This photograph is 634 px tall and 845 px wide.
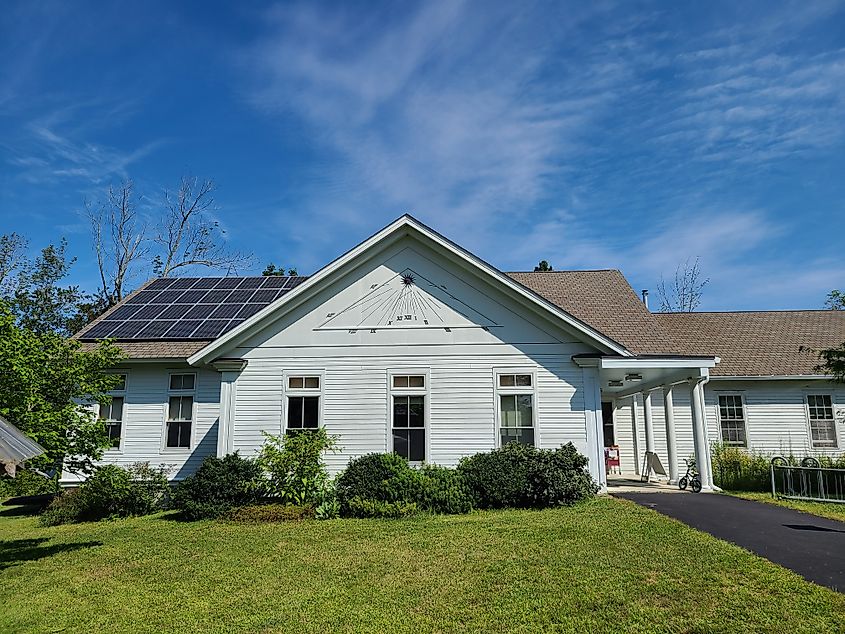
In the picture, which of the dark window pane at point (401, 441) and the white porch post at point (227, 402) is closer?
the dark window pane at point (401, 441)

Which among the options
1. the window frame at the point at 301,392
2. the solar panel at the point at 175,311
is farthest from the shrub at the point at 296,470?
the solar panel at the point at 175,311

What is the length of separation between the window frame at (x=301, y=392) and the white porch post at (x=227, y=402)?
3.81ft

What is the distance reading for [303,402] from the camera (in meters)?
15.4

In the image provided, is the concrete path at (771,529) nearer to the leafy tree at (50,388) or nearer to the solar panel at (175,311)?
the leafy tree at (50,388)

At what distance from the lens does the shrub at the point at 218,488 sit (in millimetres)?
13344

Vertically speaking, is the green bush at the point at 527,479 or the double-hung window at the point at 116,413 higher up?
the double-hung window at the point at 116,413

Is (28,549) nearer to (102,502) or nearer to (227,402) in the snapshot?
(102,502)

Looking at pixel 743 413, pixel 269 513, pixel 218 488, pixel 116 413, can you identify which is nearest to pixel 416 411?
pixel 269 513

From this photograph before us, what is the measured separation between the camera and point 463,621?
6.72 meters

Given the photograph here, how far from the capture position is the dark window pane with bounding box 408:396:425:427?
1514 cm

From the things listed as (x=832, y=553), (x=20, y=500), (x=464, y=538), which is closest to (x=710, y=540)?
(x=832, y=553)

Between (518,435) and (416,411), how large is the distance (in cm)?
254

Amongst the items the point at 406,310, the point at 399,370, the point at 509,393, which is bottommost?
the point at 509,393

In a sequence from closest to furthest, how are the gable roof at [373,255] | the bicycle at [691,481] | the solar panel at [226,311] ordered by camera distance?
the gable roof at [373,255]
the bicycle at [691,481]
the solar panel at [226,311]
